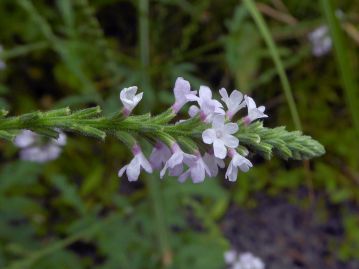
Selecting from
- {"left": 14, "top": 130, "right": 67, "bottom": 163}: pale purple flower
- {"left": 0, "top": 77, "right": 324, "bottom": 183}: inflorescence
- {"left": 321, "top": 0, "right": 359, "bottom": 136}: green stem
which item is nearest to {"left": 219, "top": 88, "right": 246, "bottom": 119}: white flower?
{"left": 0, "top": 77, "right": 324, "bottom": 183}: inflorescence

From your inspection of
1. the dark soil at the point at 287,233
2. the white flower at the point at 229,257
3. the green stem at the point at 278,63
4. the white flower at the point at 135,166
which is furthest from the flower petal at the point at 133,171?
the dark soil at the point at 287,233

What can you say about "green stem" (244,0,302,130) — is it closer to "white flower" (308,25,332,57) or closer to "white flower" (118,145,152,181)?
"white flower" (118,145,152,181)

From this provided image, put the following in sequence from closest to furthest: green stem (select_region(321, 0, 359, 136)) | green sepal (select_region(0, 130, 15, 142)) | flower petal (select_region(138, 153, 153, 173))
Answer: green sepal (select_region(0, 130, 15, 142)) < flower petal (select_region(138, 153, 153, 173)) < green stem (select_region(321, 0, 359, 136))

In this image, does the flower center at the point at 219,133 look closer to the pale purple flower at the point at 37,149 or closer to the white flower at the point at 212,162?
the white flower at the point at 212,162

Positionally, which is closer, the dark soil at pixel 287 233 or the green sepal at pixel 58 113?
the green sepal at pixel 58 113

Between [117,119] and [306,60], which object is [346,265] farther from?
[117,119]

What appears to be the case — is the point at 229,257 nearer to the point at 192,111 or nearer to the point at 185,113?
the point at 185,113

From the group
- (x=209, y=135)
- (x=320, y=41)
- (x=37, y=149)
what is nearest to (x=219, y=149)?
(x=209, y=135)
